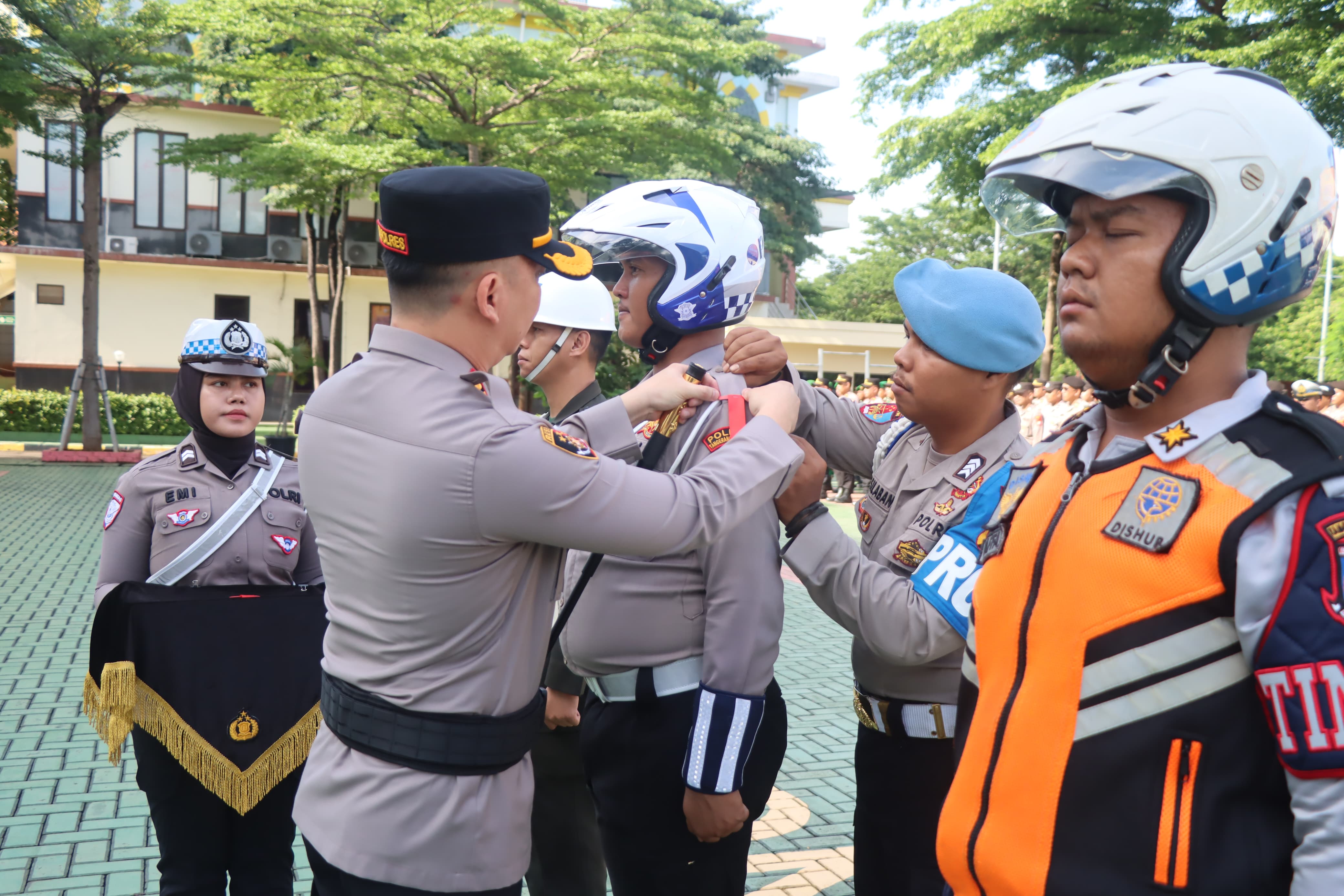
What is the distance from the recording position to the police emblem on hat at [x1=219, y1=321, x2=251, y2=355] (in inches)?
146

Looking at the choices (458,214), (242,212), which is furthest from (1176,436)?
(242,212)

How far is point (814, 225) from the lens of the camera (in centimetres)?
3497


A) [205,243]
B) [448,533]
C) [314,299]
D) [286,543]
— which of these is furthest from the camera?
[205,243]

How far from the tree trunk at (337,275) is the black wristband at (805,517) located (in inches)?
1085

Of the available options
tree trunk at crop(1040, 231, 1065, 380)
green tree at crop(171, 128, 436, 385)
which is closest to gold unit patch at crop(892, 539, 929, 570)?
green tree at crop(171, 128, 436, 385)

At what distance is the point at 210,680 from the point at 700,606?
1.82 meters

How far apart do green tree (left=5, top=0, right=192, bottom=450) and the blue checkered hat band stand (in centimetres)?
1662

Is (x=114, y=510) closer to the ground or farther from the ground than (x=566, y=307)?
closer to the ground

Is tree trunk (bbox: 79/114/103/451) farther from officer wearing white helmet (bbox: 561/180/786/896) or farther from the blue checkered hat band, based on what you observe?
officer wearing white helmet (bbox: 561/180/786/896)

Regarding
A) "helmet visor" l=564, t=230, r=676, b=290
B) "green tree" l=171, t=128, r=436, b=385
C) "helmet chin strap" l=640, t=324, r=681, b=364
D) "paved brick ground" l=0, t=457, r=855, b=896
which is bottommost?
"paved brick ground" l=0, t=457, r=855, b=896

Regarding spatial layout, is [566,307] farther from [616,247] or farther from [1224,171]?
[1224,171]

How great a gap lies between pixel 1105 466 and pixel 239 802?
9.37 ft

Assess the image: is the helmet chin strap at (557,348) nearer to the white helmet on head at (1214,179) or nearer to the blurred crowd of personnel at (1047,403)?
the white helmet on head at (1214,179)

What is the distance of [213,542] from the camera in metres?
3.38
